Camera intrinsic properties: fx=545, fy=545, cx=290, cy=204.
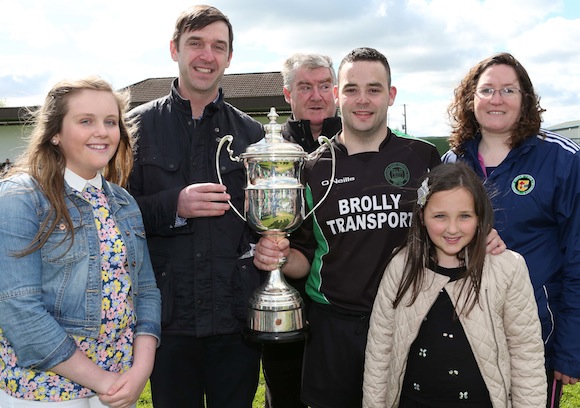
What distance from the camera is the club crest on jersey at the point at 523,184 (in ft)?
8.64

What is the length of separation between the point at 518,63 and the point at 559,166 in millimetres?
587

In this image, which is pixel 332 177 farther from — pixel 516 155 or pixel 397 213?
pixel 516 155

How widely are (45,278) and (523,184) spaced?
2.18 meters

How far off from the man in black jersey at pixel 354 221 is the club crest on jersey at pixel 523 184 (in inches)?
15.6

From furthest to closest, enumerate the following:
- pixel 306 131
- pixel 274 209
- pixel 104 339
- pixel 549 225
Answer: pixel 306 131 → pixel 549 225 → pixel 274 209 → pixel 104 339

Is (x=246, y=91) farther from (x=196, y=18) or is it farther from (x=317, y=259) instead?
(x=317, y=259)

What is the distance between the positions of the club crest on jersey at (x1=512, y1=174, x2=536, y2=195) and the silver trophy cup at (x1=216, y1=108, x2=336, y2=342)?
897 mm

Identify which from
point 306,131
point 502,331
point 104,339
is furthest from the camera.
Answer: point 306,131

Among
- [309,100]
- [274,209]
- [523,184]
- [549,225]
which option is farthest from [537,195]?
[309,100]

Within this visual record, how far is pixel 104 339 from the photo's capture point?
2225 mm

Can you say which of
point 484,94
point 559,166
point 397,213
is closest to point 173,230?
point 397,213

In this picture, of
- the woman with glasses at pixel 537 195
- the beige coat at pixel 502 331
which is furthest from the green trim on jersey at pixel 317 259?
the woman with glasses at pixel 537 195

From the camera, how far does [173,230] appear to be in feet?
8.91

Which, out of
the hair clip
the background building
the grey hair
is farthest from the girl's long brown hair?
the background building
